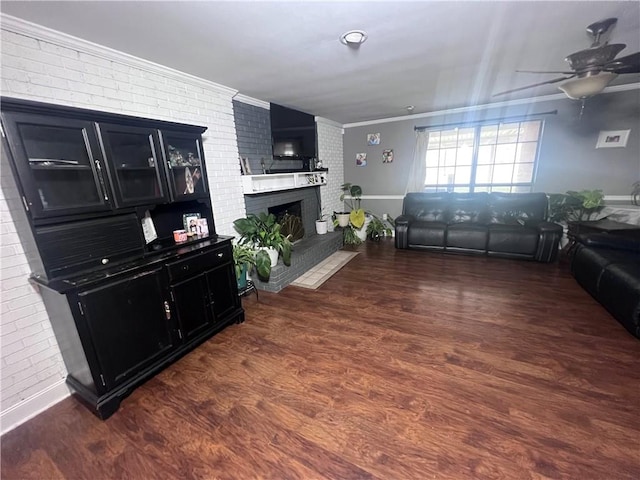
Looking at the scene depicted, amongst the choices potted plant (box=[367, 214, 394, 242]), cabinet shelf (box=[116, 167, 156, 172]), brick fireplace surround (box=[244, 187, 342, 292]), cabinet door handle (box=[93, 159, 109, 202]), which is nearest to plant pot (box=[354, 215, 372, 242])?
potted plant (box=[367, 214, 394, 242])

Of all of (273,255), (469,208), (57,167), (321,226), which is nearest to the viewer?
(57,167)

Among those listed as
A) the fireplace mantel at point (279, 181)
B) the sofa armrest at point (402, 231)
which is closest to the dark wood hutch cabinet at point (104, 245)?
the fireplace mantel at point (279, 181)

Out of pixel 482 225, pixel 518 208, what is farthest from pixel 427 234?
pixel 518 208

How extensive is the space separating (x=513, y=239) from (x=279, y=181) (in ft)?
11.8

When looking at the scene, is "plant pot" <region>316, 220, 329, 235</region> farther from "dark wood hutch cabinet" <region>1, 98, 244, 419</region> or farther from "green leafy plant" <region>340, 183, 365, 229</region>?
"dark wood hutch cabinet" <region>1, 98, 244, 419</region>

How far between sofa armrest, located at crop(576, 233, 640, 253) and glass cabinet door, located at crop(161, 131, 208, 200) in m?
4.17

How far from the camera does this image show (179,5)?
145 cm

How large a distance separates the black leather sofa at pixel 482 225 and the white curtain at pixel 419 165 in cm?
45

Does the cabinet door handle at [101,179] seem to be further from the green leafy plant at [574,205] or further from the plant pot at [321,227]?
the green leafy plant at [574,205]

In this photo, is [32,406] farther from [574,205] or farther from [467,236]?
[574,205]

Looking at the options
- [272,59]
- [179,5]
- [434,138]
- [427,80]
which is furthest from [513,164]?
[179,5]

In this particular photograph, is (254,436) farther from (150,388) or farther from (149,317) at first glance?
(149,317)

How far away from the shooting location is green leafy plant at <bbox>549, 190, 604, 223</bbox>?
367 cm

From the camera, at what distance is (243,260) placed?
300 cm
